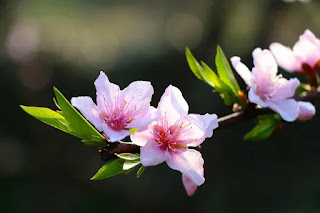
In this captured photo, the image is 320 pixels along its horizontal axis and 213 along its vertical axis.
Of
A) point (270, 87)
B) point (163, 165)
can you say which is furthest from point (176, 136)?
point (163, 165)

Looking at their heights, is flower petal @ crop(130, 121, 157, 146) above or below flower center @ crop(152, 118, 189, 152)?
above

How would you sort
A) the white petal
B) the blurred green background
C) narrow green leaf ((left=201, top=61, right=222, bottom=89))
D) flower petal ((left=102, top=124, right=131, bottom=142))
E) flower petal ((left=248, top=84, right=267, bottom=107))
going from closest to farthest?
1. flower petal ((left=102, top=124, right=131, bottom=142))
2. flower petal ((left=248, top=84, right=267, bottom=107))
3. narrow green leaf ((left=201, top=61, right=222, bottom=89))
4. the white petal
5. the blurred green background

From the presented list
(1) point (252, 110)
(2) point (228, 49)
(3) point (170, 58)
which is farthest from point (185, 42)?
(1) point (252, 110)

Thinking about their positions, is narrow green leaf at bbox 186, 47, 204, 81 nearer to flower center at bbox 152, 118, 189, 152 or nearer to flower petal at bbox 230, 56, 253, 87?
flower petal at bbox 230, 56, 253, 87

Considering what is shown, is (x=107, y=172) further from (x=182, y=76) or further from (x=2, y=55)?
(x=2, y=55)

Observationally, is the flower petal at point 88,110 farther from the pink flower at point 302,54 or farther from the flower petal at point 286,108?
the pink flower at point 302,54

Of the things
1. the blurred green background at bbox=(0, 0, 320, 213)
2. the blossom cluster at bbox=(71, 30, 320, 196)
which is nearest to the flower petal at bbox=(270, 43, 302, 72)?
the blossom cluster at bbox=(71, 30, 320, 196)

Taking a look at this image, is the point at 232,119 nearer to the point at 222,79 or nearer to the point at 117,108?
the point at 222,79
